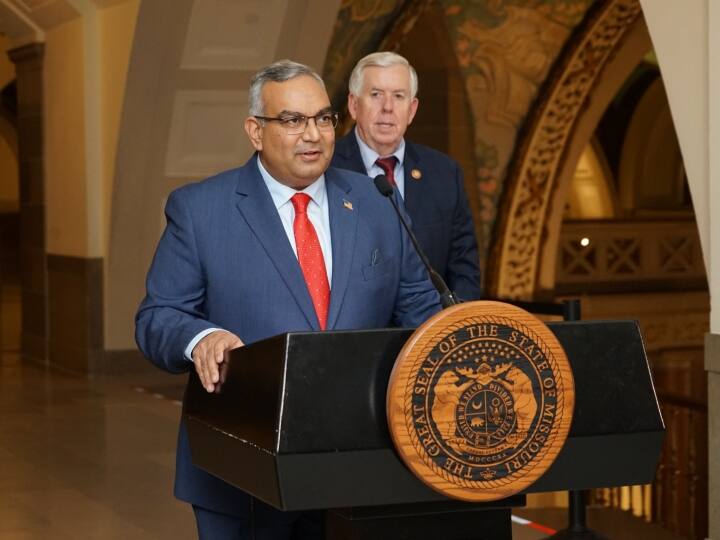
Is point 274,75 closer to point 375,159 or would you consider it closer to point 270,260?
point 270,260

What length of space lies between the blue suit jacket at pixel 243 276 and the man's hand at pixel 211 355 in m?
0.14

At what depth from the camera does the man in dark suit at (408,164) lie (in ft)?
12.6

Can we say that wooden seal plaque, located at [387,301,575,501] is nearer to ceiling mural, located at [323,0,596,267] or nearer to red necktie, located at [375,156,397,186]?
red necktie, located at [375,156,397,186]

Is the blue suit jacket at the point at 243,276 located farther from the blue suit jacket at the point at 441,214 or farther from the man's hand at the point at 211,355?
the blue suit jacket at the point at 441,214

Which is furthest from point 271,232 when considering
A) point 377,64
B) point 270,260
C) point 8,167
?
point 8,167

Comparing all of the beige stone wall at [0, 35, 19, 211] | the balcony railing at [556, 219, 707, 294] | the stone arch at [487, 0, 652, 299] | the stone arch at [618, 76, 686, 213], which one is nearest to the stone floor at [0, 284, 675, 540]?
the stone arch at [487, 0, 652, 299]

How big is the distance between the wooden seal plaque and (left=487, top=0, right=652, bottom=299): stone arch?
29.1 ft

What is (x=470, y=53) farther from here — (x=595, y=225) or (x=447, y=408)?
(x=447, y=408)

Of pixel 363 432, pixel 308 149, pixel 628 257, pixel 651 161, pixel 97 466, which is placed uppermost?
pixel 651 161

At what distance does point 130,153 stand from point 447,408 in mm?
7769

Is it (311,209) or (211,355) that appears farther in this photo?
(311,209)

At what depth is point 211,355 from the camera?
2.21 m

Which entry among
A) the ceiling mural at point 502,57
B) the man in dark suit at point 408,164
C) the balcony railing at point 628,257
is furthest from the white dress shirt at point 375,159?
the balcony railing at point 628,257

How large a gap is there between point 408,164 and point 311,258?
1.67 meters
